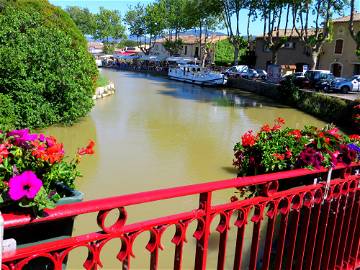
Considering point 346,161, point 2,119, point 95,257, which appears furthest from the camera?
point 2,119

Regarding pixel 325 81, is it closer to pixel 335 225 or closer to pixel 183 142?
pixel 183 142

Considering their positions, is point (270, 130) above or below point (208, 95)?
above

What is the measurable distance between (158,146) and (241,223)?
38.1ft

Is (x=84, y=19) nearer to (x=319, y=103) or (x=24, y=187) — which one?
(x=319, y=103)

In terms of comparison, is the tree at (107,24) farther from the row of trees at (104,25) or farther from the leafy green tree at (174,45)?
the leafy green tree at (174,45)

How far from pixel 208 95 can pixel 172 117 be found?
11.9 metres

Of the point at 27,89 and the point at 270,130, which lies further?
the point at 27,89

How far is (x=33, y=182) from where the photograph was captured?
191 centimetres

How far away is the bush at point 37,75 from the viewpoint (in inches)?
524

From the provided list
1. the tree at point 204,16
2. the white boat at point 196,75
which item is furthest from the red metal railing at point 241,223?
the tree at point 204,16

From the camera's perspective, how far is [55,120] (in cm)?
1509

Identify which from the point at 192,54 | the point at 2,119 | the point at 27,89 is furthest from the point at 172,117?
the point at 192,54

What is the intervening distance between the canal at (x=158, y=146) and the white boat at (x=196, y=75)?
1051 centimetres

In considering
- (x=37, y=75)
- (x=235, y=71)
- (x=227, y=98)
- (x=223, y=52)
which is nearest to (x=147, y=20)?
(x=223, y=52)
